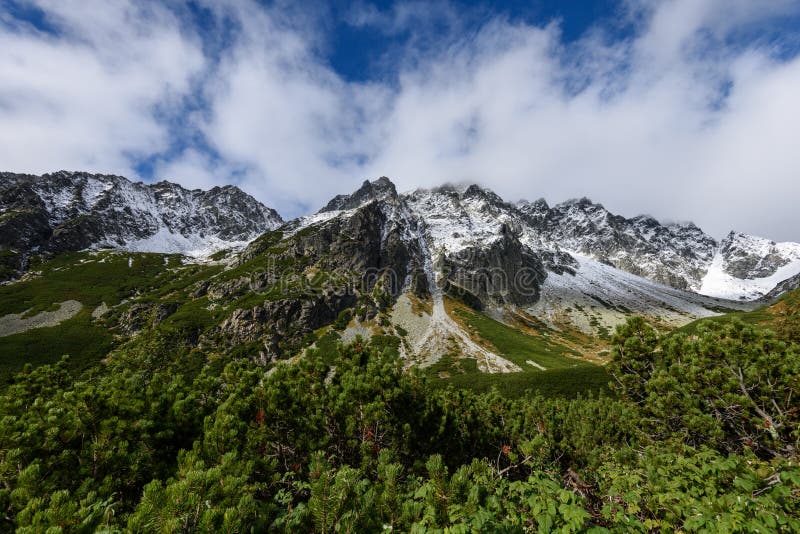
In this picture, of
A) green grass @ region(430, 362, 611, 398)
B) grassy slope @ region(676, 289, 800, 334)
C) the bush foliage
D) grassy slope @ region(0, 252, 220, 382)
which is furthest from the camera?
grassy slope @ region(0, 252, 220, 382)

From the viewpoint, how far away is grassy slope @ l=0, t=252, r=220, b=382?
79.5 metres

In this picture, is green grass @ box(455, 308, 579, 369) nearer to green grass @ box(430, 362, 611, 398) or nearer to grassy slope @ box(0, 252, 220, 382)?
green grass @ box(430, 362, 611, 398)

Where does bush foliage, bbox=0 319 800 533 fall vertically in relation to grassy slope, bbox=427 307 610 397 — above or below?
above

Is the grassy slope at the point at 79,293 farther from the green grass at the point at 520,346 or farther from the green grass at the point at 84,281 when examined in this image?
the green grass at the point at 520,346

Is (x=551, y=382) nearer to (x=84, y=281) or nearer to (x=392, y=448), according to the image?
(x=392, y=448)

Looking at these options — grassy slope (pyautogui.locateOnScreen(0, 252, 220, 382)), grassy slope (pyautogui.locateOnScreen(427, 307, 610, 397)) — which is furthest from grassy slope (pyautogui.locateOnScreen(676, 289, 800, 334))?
grassy slope (pyautogui.locateOnScreen(0, 252, 220, 382))

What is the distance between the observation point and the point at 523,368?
83750 millimetres

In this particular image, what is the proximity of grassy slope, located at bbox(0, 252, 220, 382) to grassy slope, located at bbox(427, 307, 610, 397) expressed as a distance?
216 ft

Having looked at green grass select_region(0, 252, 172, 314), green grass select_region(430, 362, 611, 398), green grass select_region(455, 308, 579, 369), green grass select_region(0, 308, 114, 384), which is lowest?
green grass select_region(455, 308, 579, 369)

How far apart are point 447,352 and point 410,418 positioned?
276 feet

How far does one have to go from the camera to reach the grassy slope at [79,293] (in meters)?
79.5

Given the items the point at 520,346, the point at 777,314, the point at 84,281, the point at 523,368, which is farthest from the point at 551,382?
the point at 84,281

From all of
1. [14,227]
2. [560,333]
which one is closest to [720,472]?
[560,333]

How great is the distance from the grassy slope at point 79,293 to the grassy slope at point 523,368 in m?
65.8
